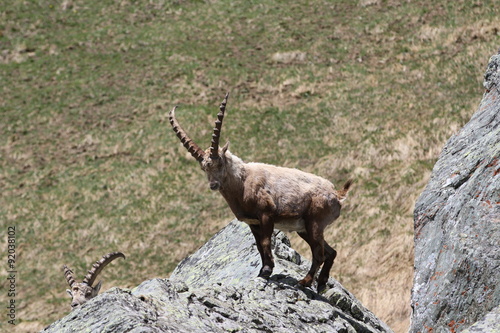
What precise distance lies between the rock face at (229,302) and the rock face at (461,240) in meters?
2.15

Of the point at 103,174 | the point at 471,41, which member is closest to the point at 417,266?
the point at 103,174

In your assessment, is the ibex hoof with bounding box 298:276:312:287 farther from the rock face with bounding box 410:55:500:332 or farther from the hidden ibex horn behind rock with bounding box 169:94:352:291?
the rock face with bounding box 410:55:500:332

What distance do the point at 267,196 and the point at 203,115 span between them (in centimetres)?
3014

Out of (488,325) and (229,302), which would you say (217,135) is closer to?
(229,302)

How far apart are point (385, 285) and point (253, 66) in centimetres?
2645

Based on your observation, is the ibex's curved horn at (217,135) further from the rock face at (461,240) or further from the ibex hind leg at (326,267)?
the rock face at (461,240)

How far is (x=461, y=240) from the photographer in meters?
10.7

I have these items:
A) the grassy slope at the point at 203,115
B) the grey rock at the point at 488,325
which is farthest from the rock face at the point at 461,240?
the grassy slope at the point at 203,115

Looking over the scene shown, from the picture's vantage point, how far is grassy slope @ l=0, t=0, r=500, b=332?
31.7m

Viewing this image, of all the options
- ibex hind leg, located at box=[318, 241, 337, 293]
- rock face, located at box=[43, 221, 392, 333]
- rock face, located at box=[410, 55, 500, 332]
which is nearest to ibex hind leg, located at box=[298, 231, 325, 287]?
rock face, located at box=[43, 221, 392, 333]

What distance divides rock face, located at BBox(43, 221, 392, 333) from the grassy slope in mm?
8614

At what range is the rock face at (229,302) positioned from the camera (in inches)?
382

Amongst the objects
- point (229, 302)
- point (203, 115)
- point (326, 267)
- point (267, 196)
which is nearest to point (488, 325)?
point (229, 302)

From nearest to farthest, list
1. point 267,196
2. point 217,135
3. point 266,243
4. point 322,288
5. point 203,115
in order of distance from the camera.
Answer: point 217,135
point 266,243
point 267,196
point 322,288
point 203,115
